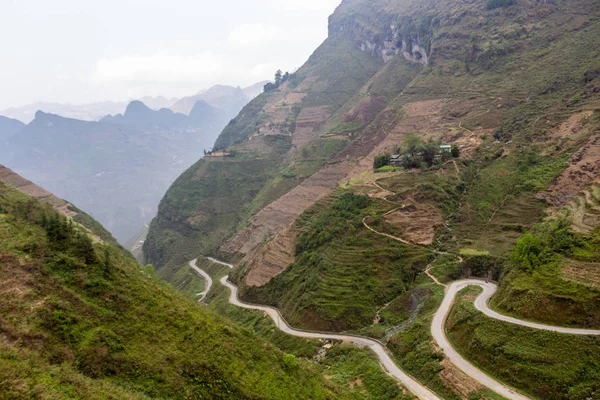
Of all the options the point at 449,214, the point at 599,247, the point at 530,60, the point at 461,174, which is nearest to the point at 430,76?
the point at 530,60

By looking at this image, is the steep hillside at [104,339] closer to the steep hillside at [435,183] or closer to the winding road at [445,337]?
the winding road at [445,337]

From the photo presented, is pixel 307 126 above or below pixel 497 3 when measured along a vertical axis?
below

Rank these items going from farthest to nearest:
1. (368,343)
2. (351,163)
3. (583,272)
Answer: (351,163) < (368,343) < (583,272)

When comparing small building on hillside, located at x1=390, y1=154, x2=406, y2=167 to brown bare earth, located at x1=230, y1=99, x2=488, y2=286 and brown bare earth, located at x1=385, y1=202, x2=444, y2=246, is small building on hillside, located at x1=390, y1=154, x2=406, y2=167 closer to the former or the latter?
brown bare earth, located at x1=230, y1=99, x2=488, y2=286

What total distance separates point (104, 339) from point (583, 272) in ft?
126

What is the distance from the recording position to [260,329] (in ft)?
175

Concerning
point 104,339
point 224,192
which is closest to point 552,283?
point 104,339

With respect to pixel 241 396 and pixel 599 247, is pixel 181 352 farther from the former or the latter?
pixel 599 247

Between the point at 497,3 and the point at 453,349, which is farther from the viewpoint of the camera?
the point at 497,3

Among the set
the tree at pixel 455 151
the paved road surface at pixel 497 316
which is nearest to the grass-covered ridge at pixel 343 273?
the paved road surface at pixel 497 316

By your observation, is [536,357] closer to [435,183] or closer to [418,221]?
[418,221]

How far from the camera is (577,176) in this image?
51.8 metres

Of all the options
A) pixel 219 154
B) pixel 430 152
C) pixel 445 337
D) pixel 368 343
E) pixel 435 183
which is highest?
pixel 219 154

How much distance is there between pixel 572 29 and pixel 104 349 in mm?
121995
